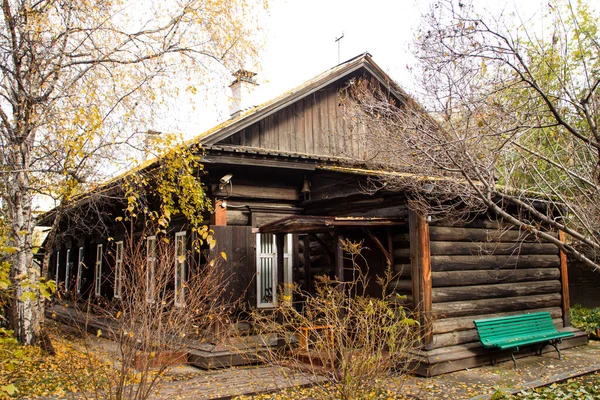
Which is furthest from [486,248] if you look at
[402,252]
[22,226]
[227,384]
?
[22,226]

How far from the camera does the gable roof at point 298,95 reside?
421 inches

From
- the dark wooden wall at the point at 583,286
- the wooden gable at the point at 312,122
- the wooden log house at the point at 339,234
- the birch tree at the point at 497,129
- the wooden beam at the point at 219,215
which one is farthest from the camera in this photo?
the dark wooden wall at the point at 583,286

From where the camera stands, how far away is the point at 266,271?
11.4 m

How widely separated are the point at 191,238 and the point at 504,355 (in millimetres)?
6714

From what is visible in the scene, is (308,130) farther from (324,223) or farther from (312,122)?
(324,223)

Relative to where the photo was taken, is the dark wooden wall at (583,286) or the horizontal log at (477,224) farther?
the dark wooden wall at (583,286)

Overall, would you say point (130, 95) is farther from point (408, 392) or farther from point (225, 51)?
point (408, 392)

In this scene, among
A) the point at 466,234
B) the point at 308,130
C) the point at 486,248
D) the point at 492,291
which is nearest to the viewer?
the point at 466,234

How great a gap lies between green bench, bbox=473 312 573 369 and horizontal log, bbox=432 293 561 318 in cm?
31

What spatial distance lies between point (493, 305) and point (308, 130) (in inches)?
246

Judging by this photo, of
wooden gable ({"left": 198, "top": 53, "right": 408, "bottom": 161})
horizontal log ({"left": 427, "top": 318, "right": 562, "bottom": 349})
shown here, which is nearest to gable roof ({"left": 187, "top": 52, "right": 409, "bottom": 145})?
wooden gable ({"left": 198, "top": 53, "right": 408, "bottom": 161})

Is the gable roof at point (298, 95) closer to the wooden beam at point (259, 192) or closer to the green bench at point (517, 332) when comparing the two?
the wooden beam at point (259, 192)

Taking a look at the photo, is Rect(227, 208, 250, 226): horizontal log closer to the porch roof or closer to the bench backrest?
the porch roof

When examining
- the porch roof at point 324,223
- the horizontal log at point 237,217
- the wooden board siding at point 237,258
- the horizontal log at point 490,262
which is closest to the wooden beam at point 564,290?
the horizontal log at point 490,262
